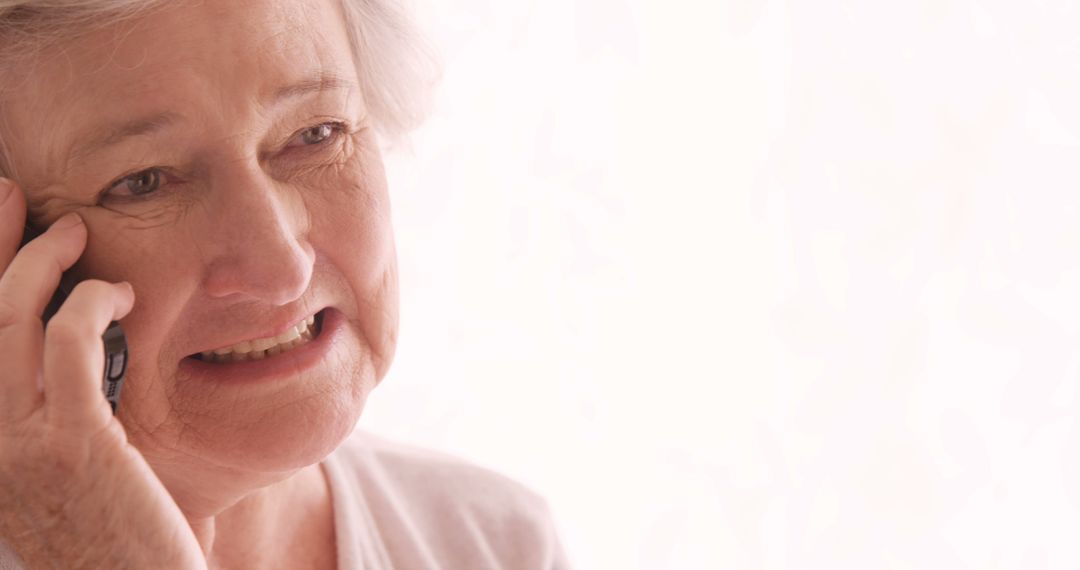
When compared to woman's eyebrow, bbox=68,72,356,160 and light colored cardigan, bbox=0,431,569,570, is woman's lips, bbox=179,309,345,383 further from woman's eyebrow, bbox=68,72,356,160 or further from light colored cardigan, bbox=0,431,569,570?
light colored cardigan, bbox=0,431,569,570

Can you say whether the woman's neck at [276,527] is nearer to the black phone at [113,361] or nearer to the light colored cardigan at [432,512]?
the light colored cardigan at [432,512]

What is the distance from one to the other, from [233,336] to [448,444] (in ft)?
3.81

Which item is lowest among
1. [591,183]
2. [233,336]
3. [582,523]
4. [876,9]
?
[582,523]

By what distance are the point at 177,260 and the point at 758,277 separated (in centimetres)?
142

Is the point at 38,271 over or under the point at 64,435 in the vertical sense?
over

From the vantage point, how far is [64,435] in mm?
1234

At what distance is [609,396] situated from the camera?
2.49 meters

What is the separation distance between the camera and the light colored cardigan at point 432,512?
1744 mm

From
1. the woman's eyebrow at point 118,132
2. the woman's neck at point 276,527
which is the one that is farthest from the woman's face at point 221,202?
the woman's neck at point 276,527

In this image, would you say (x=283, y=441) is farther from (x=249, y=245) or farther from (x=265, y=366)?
(x=249, y=245)

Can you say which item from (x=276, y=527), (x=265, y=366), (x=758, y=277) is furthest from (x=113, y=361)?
(x=758, y=277)

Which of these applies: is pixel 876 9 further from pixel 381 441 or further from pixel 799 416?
pixel 381 441

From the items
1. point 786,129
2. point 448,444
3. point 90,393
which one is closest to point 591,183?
point 786,129

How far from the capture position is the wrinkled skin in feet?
4.04
